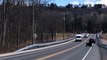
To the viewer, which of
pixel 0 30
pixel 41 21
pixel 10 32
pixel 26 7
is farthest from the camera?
pixel 41 21

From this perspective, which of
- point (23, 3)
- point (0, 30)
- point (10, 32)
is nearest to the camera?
point (0, 30)

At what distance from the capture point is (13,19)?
79.0 meters

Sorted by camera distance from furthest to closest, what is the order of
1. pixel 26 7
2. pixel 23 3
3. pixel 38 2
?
pixel 38 2 → pixel 26 7 → pixel 23 3

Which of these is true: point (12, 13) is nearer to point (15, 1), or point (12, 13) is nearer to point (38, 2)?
point (15, 1)

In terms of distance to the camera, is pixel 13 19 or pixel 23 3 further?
pixel 23 3

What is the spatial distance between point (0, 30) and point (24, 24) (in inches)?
716

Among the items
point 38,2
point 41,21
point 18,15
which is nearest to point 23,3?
point 18,15

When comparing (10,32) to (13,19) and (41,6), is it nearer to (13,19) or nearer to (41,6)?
(13,19)

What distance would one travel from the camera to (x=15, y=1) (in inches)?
3081

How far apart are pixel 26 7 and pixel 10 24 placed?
36.2ft

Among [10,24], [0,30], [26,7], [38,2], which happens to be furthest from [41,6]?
[0,30]

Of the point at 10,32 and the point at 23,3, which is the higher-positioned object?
the point at 23,3

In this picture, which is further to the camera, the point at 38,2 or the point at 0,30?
the point at 38,2

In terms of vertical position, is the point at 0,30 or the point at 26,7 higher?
the point at 26,7
